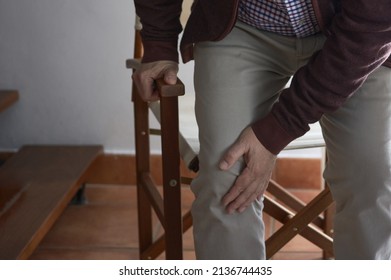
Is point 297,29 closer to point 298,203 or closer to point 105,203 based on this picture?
point 298,203

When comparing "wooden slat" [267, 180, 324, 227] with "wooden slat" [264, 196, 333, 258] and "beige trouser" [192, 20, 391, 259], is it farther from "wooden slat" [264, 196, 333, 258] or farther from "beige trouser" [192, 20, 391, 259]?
"beige trouser" [192, 20, 391, 259]

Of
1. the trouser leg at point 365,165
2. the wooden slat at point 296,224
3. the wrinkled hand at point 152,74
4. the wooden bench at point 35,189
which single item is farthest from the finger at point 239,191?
the wooden bench at point 35,189

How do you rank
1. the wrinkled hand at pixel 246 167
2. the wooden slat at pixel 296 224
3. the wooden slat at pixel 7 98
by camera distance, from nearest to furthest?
the wrinkled hand at pixel 246 167 → the wooden slat at pixel 296 224 → the wooden slat at pixel 7 98

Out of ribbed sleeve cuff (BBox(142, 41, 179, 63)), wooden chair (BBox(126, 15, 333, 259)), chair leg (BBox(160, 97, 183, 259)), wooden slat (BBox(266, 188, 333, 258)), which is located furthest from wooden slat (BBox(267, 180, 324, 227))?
ribbed sleeve cuff (BBox(142, 41, 179, 63))

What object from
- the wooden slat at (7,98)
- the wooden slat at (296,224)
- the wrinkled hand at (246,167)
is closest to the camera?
the wrinkled hand at (246,167)

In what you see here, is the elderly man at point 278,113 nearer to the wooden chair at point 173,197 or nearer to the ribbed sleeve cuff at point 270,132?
the ribbed sleeve cuff at point 270,132

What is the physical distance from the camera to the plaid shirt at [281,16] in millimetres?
1105

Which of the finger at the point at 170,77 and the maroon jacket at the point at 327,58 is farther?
the finger at the point at 170,77

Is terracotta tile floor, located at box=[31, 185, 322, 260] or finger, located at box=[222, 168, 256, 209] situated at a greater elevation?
finger, located at box=[222, 168, 256, 209]

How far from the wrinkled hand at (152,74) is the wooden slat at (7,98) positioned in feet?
2.72

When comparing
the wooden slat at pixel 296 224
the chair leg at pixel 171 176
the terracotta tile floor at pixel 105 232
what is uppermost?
the chair leg at pixel 171 176

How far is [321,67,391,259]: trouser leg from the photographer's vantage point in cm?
113

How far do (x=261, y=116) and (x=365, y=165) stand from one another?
0.58ft
